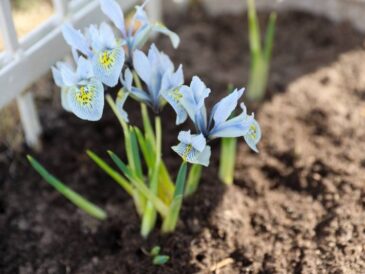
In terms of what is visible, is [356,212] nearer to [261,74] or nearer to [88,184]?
[261,74]

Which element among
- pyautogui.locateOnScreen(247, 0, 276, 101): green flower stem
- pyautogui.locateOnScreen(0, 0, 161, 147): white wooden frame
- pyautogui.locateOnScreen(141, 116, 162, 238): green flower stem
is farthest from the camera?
pyautogui.locateOnScreen(247, 0, 276, 101): green flower stem

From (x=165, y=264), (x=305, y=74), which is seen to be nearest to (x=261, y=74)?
(x=305, y=74)

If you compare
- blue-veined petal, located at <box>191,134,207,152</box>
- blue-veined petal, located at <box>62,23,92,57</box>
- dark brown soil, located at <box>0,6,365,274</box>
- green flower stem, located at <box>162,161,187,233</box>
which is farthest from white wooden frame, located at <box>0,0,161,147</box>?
blue-veined petal, located at <box>191,134,207,152</box>

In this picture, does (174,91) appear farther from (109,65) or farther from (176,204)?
(176,204)

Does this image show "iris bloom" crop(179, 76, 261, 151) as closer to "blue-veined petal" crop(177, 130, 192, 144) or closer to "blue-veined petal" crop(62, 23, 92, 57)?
"blue-veined petal" crop(177, 130, 192, 144)

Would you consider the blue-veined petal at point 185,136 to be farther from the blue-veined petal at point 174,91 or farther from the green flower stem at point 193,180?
the green flower stem at point 193,180

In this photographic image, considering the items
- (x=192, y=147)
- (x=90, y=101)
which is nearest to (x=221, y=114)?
(x=192, y=147)

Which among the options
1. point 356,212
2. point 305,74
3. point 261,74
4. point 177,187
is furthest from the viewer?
point 305,74
